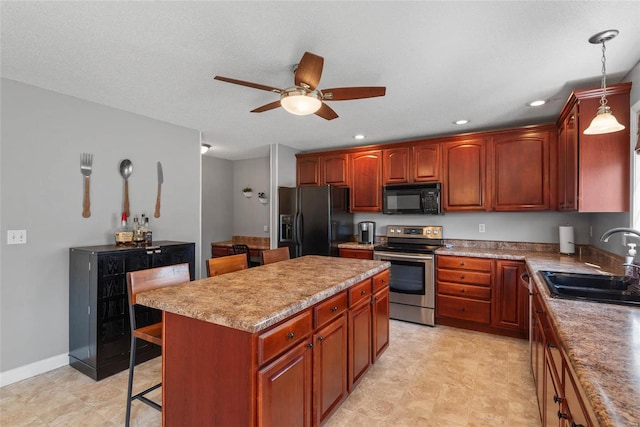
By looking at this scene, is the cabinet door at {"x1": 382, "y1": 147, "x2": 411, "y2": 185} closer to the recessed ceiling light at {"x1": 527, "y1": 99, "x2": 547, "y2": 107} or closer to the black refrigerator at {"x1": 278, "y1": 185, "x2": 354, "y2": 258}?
the black refrigerator at {"x1": 278, "y1": 185, "x2": 354, "y2": 258}

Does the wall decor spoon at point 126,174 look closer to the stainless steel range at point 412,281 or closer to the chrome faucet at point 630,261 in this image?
the stainless steel range at point 412,281

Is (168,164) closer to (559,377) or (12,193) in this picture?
(12,193)

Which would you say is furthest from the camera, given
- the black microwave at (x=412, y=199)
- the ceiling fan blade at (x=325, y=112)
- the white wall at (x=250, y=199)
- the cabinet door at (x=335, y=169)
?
the white wall at (x=250, y=199)

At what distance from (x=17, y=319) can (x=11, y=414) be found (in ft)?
2.44

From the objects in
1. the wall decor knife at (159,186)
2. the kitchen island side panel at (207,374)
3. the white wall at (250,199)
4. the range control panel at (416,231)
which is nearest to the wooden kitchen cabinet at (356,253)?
the range control panel at (416,231)

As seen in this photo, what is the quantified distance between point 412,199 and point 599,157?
198 cm

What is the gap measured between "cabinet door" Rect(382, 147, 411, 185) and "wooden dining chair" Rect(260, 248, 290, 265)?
203 cm

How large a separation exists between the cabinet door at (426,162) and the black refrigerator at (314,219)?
1079 mm

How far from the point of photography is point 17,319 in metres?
2.45

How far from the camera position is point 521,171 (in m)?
3.46

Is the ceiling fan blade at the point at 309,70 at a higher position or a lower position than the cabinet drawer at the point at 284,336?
higher

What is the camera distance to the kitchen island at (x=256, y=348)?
4.17ft

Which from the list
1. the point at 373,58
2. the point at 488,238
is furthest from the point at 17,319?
the point at 488,238

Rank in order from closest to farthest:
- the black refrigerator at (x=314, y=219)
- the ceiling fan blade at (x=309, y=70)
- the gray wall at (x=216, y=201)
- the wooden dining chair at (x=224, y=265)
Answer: the ceiling fan blade at (x=309, y=70), the wooden dining chair at (x=224, y=265), the black refrigerator at (x=314, y=219), the gray wall at (x=216, y=201)
